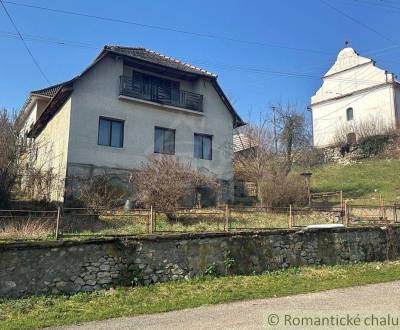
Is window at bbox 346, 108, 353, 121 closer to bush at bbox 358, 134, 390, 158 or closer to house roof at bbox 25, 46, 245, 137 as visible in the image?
bush at bbox 358, 134, 390, 158

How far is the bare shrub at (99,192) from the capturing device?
18.6 meters

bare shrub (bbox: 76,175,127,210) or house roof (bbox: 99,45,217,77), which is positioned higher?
house roof (bbox: 99,45,217,77)

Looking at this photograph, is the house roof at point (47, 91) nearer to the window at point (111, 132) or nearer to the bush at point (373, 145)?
the window at point (111, 132)

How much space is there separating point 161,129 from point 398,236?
12932 millimetres

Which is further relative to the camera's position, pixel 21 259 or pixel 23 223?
pixel 23 223

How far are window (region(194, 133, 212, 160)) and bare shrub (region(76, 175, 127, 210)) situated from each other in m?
5.43

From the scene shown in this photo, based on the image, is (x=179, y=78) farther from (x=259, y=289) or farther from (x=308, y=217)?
(x=259, y=289)

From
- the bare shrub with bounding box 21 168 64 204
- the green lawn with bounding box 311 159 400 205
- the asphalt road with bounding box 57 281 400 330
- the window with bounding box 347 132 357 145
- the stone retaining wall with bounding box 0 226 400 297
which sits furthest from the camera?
the window with bounding box 347 132 357 145

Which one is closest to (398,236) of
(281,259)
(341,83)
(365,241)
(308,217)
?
(365,241)

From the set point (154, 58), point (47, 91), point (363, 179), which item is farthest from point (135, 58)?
point (363, 179)

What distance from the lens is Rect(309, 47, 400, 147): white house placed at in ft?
125

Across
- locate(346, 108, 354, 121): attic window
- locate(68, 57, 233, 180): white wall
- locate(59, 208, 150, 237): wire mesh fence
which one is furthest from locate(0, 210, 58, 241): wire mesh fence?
locate(346, 108, 354, 121): attic window

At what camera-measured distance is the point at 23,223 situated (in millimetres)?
11828

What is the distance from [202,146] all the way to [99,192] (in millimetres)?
7364
